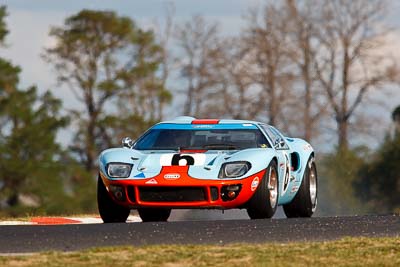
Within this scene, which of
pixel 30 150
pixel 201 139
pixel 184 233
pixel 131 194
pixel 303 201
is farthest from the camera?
pixel 30 150

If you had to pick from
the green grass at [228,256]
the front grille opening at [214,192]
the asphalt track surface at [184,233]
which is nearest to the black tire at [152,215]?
the front grille opening at [214,192]

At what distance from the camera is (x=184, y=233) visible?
12.7 m

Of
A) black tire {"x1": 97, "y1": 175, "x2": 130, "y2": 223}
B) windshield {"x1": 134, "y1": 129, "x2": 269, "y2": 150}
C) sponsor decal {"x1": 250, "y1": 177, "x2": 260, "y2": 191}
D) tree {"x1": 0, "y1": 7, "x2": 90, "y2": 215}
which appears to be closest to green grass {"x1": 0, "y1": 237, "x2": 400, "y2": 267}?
sponsor decal {"x1": 250, "y1": 177, "x2": 260, "y2": 191}

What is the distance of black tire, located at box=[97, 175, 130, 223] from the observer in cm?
1560

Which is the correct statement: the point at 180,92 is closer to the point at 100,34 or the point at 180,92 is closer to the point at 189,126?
the point at 100,34

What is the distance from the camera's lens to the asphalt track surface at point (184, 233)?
466 inches

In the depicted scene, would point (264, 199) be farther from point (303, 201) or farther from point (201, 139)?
point (303, 201)

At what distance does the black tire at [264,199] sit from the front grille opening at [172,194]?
666 mm

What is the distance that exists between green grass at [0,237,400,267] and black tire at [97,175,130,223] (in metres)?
4.36

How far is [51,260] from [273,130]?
25.8 feet

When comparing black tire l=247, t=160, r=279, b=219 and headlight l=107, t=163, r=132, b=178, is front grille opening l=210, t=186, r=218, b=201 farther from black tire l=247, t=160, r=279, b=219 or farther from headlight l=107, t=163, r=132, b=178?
headlight l=107, t=163, r=132, b=178

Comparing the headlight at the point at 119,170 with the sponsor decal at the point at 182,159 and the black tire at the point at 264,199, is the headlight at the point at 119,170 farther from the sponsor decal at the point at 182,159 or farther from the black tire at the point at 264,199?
the black tire at the point at 264,199

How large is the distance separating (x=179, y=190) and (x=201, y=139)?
1.63 meters

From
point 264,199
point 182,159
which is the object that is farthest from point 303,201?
point 182,159
